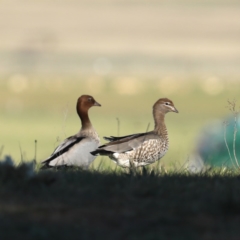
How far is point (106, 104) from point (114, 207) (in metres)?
50.2

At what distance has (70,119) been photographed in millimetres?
46594

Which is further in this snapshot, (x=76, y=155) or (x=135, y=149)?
(x=135, y=149)

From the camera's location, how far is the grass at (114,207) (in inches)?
209

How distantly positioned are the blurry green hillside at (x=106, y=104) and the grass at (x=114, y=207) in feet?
82.5

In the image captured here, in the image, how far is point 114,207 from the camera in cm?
594

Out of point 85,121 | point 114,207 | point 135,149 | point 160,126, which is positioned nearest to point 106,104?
point 160,126

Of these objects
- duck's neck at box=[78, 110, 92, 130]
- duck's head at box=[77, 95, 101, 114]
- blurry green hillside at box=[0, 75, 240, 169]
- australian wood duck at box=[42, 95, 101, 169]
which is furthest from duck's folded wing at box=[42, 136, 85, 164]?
blurry green hillside at box=[0, 75, 240, 169]

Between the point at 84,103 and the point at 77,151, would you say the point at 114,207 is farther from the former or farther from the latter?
the point at 84,103

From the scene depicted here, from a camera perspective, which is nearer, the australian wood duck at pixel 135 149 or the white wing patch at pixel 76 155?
the white wing patch at pixel 76 155

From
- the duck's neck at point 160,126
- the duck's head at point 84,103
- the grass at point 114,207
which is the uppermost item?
the duck's head at point 84,103

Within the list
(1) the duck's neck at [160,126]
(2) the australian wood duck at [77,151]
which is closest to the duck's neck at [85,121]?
(2) the australian wood duck at [77,151]

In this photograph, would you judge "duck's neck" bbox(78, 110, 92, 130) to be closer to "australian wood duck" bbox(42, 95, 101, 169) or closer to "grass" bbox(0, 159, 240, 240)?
"australian wood duck" bbox(42, 95, 101, 169)

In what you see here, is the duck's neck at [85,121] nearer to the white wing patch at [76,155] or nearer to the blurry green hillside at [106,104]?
the white wing patch at [76,155]

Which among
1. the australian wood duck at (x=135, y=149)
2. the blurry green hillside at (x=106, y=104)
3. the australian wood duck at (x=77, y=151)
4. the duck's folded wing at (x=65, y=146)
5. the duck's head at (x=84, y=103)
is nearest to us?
the australian wood duck at (x=77, y=151)
